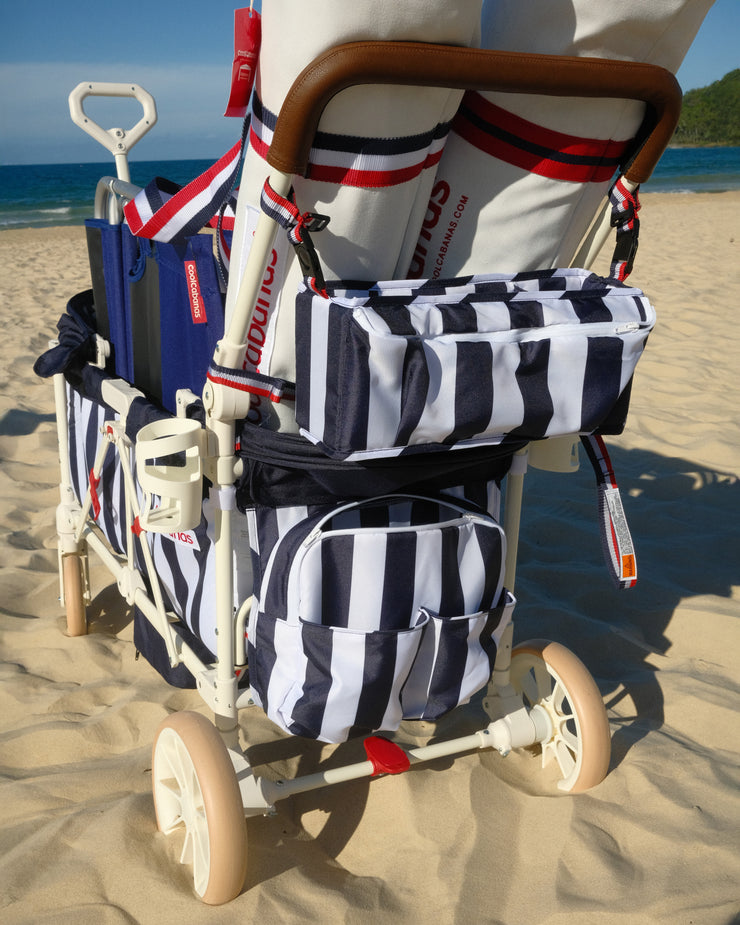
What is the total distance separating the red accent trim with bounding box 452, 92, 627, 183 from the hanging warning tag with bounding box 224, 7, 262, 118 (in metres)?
0.32

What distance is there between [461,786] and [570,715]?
0.28m

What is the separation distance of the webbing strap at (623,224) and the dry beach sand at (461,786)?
1.07m

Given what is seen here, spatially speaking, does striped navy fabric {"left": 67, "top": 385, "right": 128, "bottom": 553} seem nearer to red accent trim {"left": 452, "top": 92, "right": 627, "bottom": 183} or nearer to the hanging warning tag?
the hanging warning tag

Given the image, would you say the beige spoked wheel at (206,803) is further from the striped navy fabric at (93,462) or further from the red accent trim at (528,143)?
the red accent trim at (528,143)

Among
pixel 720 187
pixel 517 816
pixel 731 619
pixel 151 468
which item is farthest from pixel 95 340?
pixel 720 187

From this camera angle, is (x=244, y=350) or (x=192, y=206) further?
(x=192, y=206)

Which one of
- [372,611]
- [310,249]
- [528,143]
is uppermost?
[528,143]

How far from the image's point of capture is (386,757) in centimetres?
152

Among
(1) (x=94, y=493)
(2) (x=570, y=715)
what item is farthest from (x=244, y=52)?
(2) (x=570, y=715)

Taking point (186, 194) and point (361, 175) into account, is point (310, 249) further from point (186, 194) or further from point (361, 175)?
point (186, 194)

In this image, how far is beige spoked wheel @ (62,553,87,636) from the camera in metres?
2.31

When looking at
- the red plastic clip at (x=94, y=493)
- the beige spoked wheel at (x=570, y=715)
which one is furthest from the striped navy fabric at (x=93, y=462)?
the beige spoked wheel at (x=570, y=715)

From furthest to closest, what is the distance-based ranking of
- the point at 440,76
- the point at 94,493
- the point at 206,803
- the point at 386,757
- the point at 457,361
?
the point at 94,493, the point at 386,757, the point at 206,803, the point at 457,361, the point at 440,76

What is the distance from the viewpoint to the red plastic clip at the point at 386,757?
4.94 ft
